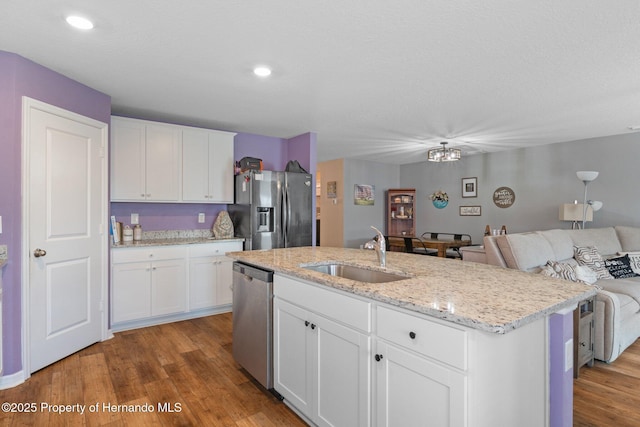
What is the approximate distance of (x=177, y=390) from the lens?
2.34 meters

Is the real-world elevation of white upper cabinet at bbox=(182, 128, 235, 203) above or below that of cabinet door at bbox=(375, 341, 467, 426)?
above

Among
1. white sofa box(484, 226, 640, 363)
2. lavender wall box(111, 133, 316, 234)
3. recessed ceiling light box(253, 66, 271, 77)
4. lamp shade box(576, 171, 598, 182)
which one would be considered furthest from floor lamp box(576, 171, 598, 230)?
recessed ceiling light box(253, 66, 271, 77)

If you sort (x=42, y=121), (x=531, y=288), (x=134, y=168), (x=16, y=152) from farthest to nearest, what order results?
1. (x=134, y=168)
2. (x=42, y=121)
3. (x=16, y=152)
4. (x=531, y=288)

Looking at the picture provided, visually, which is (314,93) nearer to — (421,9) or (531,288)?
(421,9)

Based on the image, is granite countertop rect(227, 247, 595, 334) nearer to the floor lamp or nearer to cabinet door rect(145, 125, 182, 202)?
cabinet door rect(145, 125, 182, 202)

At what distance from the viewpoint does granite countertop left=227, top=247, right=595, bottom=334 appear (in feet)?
3.82

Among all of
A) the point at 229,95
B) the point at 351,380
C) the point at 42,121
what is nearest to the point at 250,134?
the point at 229,95

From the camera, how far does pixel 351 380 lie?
1.60 m

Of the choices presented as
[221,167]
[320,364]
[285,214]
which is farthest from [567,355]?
[221,167]

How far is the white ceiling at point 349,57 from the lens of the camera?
1883 mm

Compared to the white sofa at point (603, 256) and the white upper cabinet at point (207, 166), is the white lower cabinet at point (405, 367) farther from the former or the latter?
the white upper cabinet at point (207, 166)

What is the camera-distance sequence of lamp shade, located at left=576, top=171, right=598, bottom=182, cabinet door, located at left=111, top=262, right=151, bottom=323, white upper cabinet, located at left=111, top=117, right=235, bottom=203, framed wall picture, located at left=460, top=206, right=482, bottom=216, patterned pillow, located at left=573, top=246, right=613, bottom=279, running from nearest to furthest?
cabinet door, located at left=111, top=262, right=151, bottom=323 → white upper cabinet, located at left=111, top=117, right=235, bottom=203 → patterned pillow, located at left=573, top=246, right=613, bottom=279 → lamp shade, located at left=576, top=171, right=598, bottom=182 → framed wall picture, located at left=460, top=206, right=482, bottom=216

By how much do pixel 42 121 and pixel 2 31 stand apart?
66cm

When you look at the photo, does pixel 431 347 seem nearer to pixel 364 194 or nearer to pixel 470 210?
pixel 470 210
